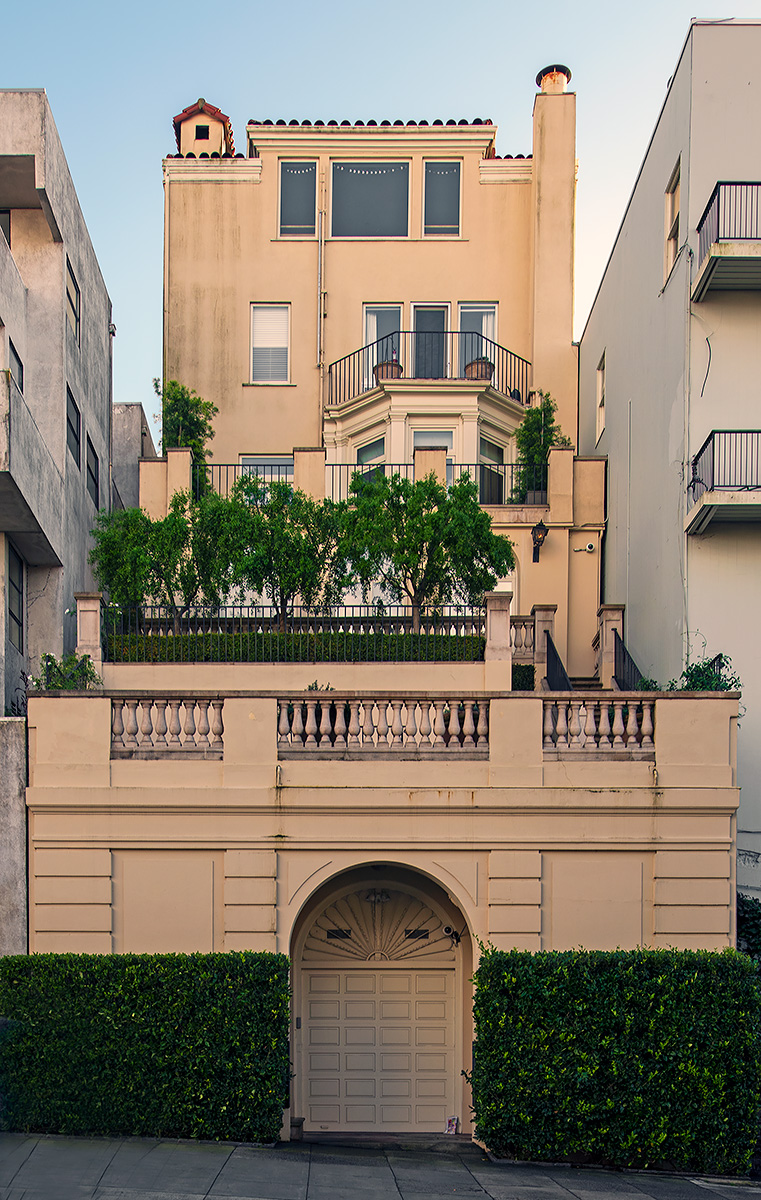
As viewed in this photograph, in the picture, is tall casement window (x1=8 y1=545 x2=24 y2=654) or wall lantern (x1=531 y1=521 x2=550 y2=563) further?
wall lantern (x1=531 y1=521 x2=550 y2=563)

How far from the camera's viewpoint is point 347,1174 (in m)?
12.2

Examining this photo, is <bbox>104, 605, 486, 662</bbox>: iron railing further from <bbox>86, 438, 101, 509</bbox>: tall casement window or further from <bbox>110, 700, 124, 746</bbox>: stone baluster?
<bbox>86, 438, 101, 509</bbox>: tall casement window

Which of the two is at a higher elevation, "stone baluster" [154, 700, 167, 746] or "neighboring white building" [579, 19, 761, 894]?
"neighboring white building" [579, 19, 761, 894]

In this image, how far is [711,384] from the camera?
18984 mm

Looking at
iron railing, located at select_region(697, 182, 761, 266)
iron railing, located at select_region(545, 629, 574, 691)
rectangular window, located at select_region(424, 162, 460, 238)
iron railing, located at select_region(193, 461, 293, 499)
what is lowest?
iron railing, located at select_region(545, 629, 574, 691)

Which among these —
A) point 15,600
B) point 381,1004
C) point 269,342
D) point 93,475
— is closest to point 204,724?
point 381,1004

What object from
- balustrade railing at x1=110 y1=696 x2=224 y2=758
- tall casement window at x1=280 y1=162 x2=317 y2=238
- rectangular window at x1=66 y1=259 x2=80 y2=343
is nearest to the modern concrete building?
rectangular window at x1=66 y1=259 x2=80 y2=343

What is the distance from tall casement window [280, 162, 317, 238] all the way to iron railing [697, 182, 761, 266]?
1375 cm

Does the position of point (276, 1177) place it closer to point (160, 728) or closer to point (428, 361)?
point (160, 728)

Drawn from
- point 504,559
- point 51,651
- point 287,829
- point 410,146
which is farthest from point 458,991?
point 410,146

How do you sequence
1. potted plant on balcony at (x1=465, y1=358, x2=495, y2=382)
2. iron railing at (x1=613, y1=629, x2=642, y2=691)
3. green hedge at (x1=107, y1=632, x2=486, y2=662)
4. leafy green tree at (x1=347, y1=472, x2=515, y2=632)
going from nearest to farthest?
1. green hedge at (x1=107, y1=632, x2=486, y2=662)
2. leafy green tree at (x1=347, y1=472, x2=515, y2=632)
3. iron railing at (x1=613, y1=629, x2=642, y2=691)
4. potted plant on balcony at (x1=465, y1=358, x2=495, y2=382)

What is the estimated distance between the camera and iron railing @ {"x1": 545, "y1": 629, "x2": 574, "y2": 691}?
1992 cm

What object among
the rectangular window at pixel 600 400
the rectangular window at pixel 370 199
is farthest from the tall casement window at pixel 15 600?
the rectangular window at pixel 370 199

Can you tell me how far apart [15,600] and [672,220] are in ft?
45.2
